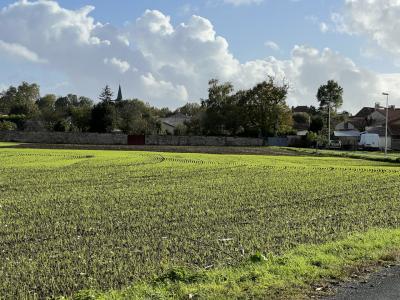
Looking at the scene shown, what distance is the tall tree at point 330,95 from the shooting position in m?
107

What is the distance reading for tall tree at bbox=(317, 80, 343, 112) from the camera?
351 feet

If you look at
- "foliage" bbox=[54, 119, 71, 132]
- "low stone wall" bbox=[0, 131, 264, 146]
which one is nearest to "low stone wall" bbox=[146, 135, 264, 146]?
"low stone wall" bbox=[0, 131, 264, 146]

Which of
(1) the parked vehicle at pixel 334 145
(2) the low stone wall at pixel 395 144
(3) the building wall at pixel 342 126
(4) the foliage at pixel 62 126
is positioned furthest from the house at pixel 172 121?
(2) the low stone wall at pixel 395 144

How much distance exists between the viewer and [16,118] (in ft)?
322

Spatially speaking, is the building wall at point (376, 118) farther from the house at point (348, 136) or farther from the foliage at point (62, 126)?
the foliage at point (62, 126)

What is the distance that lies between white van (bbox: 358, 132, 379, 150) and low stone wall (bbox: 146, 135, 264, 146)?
59.0ft

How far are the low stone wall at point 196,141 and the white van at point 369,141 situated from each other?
18.0 m

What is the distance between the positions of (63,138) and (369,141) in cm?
5074

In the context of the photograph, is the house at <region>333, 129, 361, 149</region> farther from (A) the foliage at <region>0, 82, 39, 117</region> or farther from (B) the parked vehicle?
(A) the foliage at <region>0, 82, 39, 117</region>

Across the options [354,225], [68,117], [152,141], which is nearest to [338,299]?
[354,225]

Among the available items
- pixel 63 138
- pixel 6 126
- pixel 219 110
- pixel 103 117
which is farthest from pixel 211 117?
pixel 6 126

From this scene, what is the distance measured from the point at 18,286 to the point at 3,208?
742 cm

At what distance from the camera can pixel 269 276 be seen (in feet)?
23.5

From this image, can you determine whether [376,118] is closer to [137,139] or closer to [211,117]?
[211,117]
